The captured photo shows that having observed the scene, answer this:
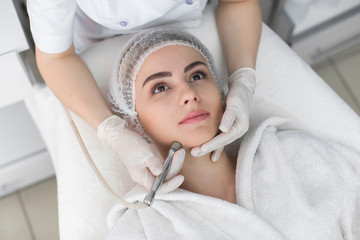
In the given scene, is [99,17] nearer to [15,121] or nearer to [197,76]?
[197,76]

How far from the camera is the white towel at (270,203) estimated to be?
111 centimetres

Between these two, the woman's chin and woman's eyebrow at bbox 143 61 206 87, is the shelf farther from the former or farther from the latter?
the woman's chin

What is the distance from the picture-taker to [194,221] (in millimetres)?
1131

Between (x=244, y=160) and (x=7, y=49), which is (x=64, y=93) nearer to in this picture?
(x=7, y=49)

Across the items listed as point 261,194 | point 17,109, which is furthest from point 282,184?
point 17,109

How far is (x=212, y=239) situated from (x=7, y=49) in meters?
0.80

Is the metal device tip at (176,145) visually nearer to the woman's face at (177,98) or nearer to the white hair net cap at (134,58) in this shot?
the woman's face at (177,98)

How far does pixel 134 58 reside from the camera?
45.6 inches

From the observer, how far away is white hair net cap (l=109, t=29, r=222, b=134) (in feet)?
3.76

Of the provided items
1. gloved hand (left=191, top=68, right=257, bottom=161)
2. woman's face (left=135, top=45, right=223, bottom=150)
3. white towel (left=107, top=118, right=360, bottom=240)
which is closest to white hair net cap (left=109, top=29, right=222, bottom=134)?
woman's face (left=135, top=45, right=223, bottom=150)

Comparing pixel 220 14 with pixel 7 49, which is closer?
pixel 7 49

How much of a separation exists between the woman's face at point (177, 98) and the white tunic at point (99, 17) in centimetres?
14

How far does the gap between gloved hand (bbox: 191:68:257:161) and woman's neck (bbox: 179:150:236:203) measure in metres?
0.04

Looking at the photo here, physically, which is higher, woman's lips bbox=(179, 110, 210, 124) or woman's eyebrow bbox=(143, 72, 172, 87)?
woman's eyebrow bbox=(143, 72, 172, 87)
